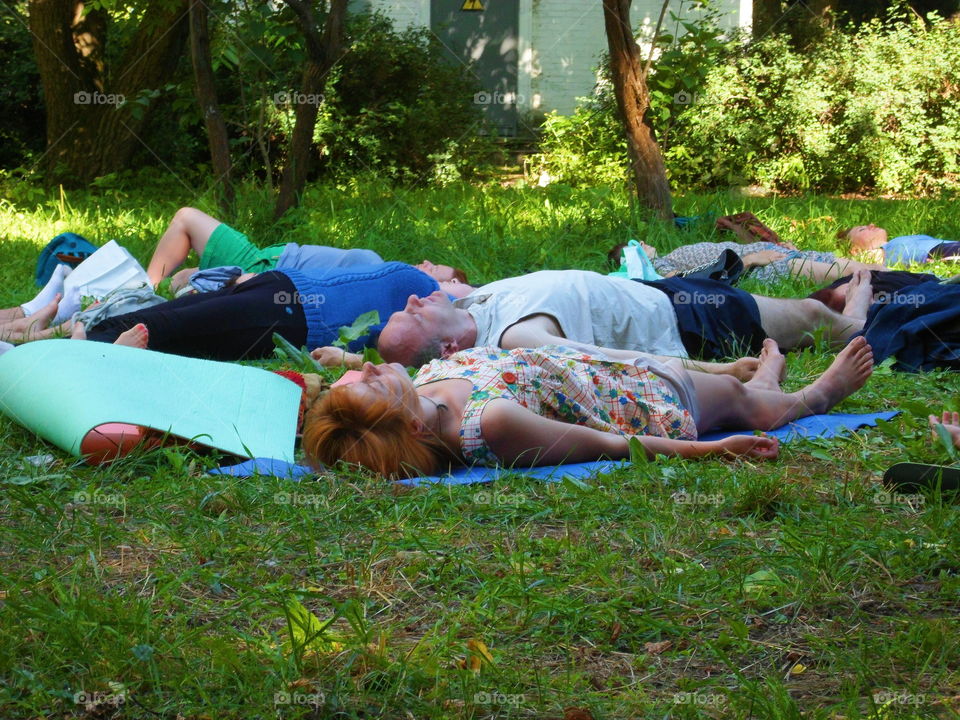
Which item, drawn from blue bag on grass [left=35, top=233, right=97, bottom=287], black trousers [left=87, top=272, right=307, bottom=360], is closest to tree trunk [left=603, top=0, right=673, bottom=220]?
black trousers [left=87, top=272, right=307, bottom=360]

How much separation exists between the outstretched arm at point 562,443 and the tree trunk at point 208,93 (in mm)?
4857

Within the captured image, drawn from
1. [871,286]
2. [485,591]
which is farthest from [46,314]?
[871,286]

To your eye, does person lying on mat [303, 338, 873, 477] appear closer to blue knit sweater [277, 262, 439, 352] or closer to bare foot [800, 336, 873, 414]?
bare foot [800, 336, 873, 414]

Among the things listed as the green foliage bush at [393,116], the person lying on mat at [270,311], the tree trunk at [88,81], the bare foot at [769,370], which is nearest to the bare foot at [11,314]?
the person lying on mat at [270,311]

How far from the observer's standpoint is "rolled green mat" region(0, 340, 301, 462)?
10.2ft

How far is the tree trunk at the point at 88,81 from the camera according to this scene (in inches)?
390

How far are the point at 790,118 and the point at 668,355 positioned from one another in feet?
27.4

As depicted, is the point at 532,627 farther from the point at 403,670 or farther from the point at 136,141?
the point at 136,141

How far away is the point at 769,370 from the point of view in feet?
12.5

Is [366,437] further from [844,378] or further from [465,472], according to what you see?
[844,378]

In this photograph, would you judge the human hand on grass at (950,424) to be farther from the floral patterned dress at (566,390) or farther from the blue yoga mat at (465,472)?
the blue yoga mat at (465,472)

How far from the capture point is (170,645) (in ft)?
6.06

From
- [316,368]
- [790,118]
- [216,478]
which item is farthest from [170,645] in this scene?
[790,118]

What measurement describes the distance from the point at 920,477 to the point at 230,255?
3834 mm
